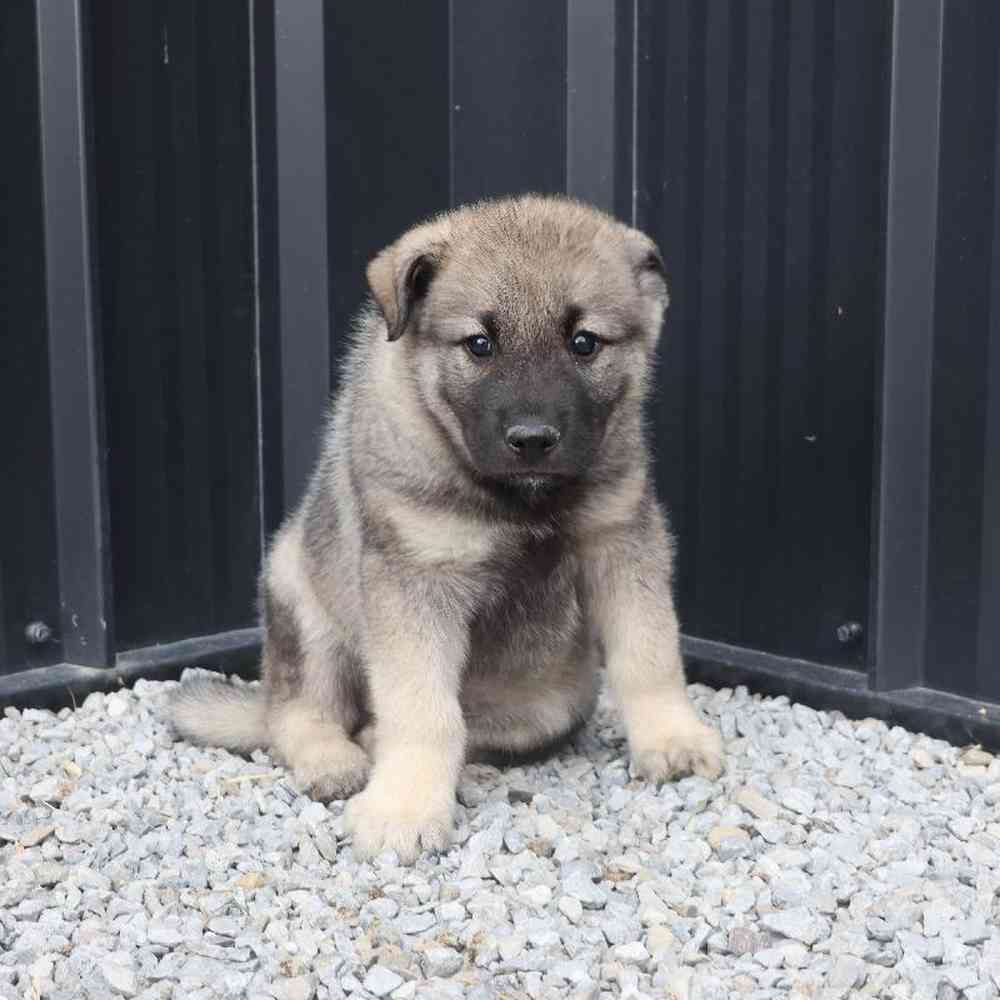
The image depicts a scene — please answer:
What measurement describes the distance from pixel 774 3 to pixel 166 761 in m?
3.00

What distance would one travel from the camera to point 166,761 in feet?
13.6

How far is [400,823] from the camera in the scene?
339 centimetres

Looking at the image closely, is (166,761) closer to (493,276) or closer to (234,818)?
(234,818)

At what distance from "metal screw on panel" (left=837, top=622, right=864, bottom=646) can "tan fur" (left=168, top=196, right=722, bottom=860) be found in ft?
2.65

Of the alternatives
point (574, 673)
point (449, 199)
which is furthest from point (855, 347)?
point (449, 199)

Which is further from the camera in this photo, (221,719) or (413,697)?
(221,719)

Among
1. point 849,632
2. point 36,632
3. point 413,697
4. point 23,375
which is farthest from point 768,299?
point 36,632

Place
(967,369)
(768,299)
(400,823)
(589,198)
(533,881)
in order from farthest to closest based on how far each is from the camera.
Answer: (589,198) < (768,299) < (967,369) < (400,823) < (533,881)

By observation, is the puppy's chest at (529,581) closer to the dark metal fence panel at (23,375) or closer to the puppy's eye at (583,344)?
the puppy's eye at (583,344)

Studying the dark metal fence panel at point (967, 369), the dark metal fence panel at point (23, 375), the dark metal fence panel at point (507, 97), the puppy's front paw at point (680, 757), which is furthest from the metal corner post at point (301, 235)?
the dark metal fence panel at point (967, 369)

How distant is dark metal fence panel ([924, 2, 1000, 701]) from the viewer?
156 inches

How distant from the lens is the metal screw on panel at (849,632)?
4.47 metres

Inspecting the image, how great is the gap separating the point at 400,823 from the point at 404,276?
4.40 ft

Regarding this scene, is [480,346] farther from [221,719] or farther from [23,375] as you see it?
[23,375]
